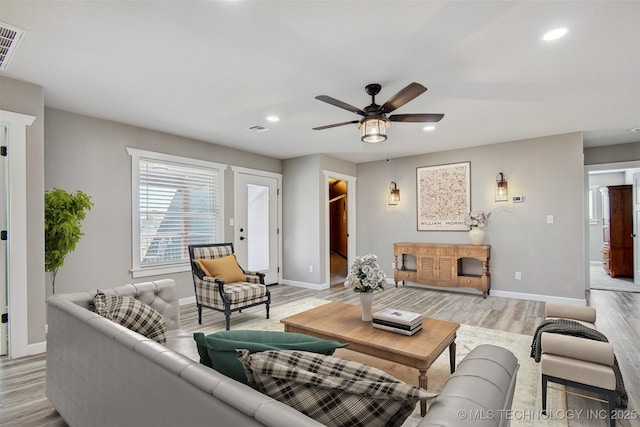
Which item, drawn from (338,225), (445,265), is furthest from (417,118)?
(338,225)

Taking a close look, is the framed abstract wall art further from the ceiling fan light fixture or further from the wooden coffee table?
the wooden coffee table

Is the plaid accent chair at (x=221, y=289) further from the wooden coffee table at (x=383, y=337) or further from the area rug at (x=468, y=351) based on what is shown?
the wooden coffee table at (x=383, y=337)

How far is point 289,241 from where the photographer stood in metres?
6.39

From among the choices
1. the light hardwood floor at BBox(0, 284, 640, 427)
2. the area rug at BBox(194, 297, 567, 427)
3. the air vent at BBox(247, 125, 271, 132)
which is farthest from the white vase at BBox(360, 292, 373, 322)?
the air vent at BBox(247, 125, 271, 132)

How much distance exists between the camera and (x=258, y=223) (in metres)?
6.01

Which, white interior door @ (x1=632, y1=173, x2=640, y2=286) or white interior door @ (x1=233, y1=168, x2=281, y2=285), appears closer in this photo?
white interior door @ (x1=233, y1=168, x2=281, y2=285)

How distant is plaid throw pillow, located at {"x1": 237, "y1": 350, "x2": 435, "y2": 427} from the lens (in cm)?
81

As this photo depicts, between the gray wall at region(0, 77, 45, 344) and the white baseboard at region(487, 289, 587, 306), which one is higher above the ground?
the gray wall at region(0, 77, 45, 344)

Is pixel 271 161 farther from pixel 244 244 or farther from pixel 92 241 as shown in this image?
pixel 92 241

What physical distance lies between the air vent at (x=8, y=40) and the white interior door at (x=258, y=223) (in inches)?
130

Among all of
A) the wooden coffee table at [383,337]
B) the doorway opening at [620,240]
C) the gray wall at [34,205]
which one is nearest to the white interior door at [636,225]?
the doorway opening at [620,240]

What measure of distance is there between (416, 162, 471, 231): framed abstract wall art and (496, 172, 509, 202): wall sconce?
46 centimetres

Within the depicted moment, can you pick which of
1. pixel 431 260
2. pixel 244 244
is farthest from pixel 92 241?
pixel 431 260

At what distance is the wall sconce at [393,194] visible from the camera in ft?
21.0
